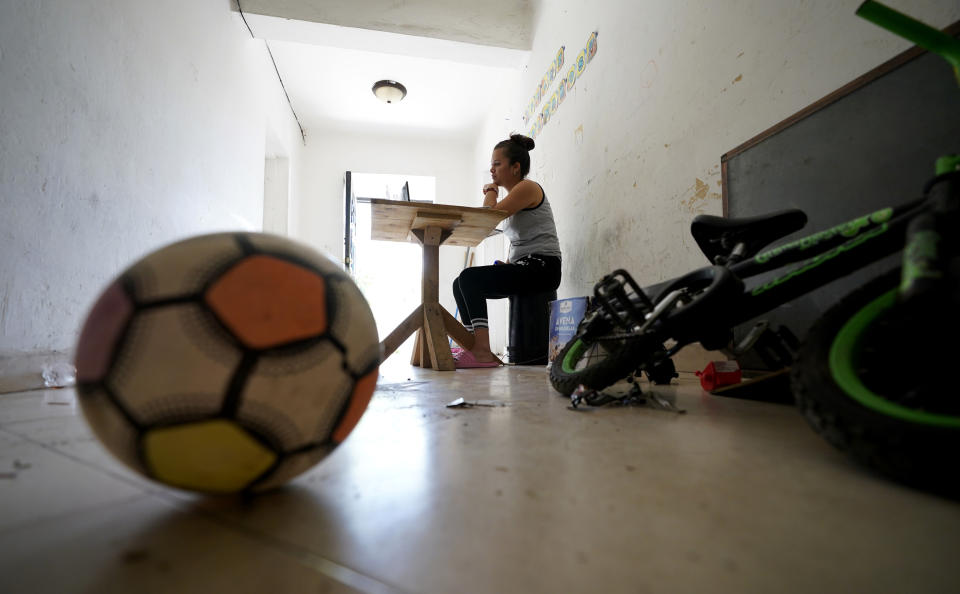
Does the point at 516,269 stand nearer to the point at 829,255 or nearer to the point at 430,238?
the point at 430,238

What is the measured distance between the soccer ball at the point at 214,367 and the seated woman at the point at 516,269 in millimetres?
1988

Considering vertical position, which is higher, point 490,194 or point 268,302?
point 490,194

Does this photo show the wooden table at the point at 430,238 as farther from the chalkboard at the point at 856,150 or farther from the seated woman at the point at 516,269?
the chalkboard at the point at 856,150

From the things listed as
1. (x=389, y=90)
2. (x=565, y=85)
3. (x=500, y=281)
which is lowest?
(x=500, y=281)

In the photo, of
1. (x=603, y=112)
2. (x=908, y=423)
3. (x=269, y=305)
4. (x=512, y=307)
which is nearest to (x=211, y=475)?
(x=269, y=305)

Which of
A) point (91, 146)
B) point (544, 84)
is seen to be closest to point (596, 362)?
point (91, 146)

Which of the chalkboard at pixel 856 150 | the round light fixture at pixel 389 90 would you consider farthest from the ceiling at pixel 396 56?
the chalkboard at pixel 856 150

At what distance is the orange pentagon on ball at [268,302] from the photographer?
1.53 feet

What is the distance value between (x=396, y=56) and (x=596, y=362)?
438 cm

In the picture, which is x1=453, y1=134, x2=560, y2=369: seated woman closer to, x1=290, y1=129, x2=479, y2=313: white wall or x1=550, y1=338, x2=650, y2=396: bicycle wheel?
x1=550, y1=338, x2=650, y2=396: bicycle wheel

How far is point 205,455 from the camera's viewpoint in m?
0.45

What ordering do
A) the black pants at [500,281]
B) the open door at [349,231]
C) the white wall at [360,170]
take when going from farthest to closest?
the white wall at [360,170], the open door at [349,231], the black pants at [500,281]

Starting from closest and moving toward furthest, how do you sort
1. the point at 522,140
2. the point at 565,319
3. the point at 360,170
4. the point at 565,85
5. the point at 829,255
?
the point at 829,255
the point at 565,319
the point at 522,140
the point at 565,85
the point at 360,170

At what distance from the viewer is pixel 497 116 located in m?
5.04
